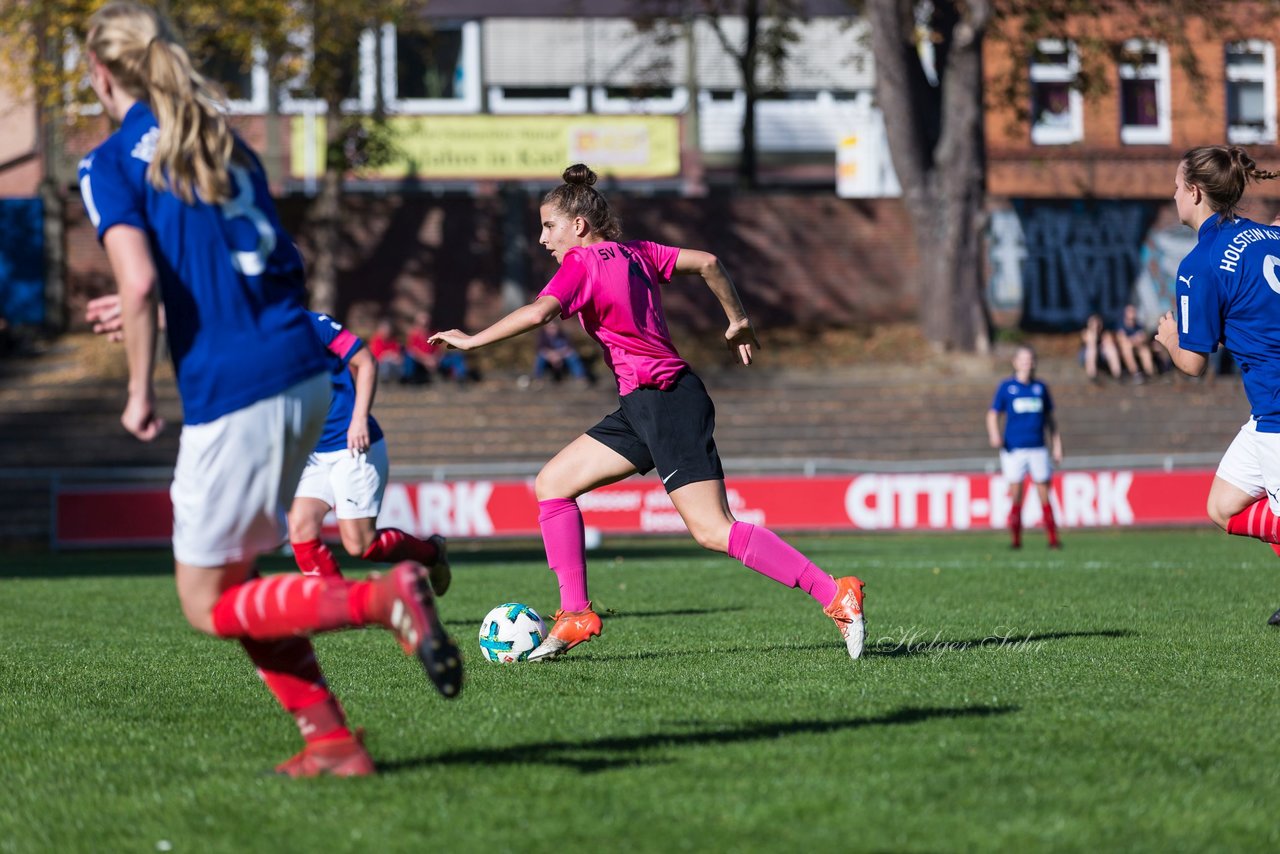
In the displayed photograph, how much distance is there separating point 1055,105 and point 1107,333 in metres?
10.0

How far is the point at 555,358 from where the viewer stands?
29.9 m

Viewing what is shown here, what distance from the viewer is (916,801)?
4.20 metres

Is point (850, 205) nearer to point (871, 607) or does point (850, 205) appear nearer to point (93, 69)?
point (871, 607)

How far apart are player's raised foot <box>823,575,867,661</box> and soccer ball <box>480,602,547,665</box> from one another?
142 centimetres

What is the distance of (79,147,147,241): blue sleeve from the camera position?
169 inches

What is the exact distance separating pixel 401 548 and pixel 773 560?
2.76 metres

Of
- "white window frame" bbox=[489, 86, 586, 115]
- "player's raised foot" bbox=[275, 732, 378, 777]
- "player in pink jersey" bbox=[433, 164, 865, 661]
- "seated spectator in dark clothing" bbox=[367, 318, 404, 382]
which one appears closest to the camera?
"player's raised foot" bbox=[275, 732, 378, 777]

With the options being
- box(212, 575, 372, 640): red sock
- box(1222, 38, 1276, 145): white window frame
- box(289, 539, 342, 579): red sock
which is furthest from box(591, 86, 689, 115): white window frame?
box(212, 575, 372, 640): red sock

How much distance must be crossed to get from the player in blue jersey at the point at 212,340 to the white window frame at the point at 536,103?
39.4m

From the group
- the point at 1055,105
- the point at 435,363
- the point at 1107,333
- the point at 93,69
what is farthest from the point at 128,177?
the point at 1055,105

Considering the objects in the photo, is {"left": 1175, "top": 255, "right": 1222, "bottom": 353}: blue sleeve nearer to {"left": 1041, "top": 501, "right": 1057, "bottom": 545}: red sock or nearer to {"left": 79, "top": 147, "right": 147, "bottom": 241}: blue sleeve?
{"left": 79, "top": 147, "right": 147, "bottom": 241}: blue sleeve

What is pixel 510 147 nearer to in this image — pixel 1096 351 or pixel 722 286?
pixel 1096 351

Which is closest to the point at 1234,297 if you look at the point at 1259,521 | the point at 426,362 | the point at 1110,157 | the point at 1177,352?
the point at 1177,352

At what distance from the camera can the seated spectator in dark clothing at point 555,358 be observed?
98.0 feet
